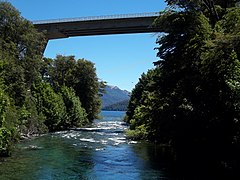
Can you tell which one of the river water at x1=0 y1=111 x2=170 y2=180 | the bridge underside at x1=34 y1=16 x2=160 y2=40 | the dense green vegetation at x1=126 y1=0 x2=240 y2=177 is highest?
the bridge underside at x1=34 y1=16 x2=160 y2=40

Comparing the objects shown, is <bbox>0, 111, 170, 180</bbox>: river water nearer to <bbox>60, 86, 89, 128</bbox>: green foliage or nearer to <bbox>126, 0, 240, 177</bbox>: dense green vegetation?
<bbox>126, 0, 240, 177</bbox>: dense green vegetation

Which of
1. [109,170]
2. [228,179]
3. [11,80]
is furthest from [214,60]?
[11,80]

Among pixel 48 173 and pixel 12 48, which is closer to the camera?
pixel 48 173

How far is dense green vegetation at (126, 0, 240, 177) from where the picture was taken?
1975cm

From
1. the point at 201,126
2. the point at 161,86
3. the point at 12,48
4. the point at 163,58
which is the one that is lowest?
the point at 201,126

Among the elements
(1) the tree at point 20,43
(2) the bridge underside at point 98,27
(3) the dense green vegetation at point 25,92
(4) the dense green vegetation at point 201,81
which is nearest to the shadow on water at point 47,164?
(3) the dense green vegetation at point 25,92

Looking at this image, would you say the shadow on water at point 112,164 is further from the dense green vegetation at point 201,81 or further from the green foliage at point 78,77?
the green foliage at point 78,77

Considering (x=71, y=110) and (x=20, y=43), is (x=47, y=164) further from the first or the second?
(x=71, y=110)

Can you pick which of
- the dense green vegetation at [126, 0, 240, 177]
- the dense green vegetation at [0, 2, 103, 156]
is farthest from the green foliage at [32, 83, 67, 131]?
the dense green vegetation at [126, 0, 240, 177]

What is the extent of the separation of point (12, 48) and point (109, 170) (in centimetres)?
2603

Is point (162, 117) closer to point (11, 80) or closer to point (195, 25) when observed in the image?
point (195, 25)

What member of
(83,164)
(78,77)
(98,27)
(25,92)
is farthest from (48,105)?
→ (83,164)

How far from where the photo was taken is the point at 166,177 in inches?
873

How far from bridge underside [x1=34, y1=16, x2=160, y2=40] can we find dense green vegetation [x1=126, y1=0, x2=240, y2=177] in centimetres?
3045
